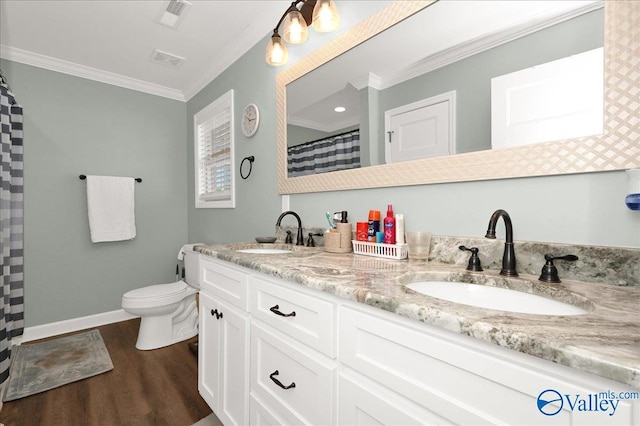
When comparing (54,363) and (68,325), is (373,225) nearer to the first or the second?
(54,363)

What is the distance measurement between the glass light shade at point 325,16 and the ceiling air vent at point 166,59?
1.80 meters

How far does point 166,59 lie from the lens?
2689mm

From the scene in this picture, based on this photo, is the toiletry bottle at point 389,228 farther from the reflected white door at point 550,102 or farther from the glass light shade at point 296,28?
the glass light shade at point 296,28

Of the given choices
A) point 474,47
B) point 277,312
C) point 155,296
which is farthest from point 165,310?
point 474,47

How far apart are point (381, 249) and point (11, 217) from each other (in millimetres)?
2744

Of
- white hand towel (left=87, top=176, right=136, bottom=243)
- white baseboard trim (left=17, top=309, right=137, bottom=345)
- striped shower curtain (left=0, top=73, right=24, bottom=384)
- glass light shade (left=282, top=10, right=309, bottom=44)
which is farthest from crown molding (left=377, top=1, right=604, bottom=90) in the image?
white baseboard trim (left=17, top=309, right=137, bottom=345)

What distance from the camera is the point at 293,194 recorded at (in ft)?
6.33

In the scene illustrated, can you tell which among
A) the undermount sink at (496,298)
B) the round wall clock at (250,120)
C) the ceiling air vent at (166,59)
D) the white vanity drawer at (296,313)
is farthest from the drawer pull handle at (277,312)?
the ceiling air vent at (166,59)

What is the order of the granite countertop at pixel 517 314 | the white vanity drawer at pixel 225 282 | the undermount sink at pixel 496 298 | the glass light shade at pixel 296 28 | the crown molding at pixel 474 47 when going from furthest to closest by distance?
1. the glass light shade at pixel 296 28
2. the white vanity drawer at pixel 225 282
3. the crown molding at pixel 474 47
4. the undermount sink at pixel 496 298
5. the granite countertop at pixel 517 314

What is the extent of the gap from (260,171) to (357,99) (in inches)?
40.5

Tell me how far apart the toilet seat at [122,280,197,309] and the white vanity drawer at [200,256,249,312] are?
2.86 feet

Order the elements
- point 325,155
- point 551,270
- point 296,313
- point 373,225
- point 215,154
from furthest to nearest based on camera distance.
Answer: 1. point 215,154
2. point 325,155
3. point 373,225
4. point 296,313
5. point 551,270

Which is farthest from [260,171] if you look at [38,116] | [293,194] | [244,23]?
[38,116]

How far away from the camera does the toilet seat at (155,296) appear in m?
2.20
